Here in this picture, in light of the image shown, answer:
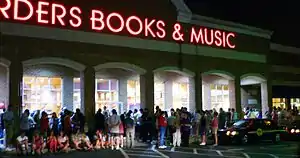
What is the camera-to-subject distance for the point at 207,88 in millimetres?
30656

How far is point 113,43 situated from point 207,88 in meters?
10.5

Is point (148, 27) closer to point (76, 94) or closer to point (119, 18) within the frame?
point (119, 18)

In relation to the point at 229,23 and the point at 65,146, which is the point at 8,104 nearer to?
the point at 65,146

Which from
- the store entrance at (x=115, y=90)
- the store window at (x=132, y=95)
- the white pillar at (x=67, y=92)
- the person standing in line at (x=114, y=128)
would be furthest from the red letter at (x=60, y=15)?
the store window at (x=132, y=95)

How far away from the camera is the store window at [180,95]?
2919 cm

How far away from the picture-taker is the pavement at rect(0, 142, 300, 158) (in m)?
17.0

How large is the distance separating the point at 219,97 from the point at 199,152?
1419 centimetres

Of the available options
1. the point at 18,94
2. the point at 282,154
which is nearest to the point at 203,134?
the point at 282,154

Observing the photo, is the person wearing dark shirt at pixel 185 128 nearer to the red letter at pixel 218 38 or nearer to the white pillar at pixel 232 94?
the red letter at pixel 218 38

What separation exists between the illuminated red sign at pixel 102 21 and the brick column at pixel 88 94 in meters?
2.34

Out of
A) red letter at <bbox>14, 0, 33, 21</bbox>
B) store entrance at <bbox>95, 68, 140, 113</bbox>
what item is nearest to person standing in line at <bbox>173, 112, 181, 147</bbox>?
store entrance at <bbox>95, 68, 140, 113</bbox>

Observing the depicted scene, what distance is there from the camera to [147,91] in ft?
77.9

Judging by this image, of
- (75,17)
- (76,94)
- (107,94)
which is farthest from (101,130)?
(107,94)

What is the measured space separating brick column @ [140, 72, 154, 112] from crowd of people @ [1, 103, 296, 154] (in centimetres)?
79
